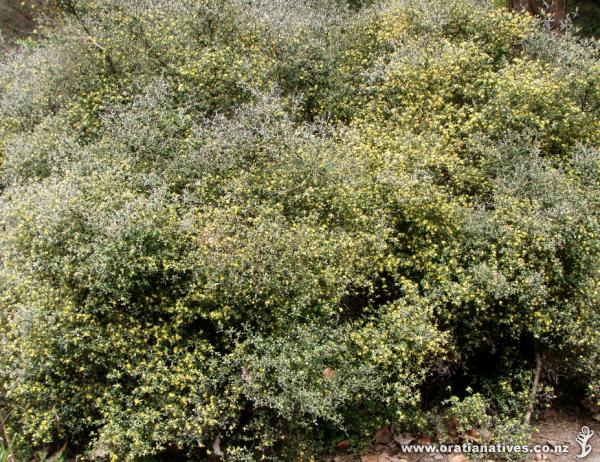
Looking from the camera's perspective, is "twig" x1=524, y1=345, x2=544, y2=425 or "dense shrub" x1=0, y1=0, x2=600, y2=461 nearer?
"dense shrub" x1=0, y1=0, x2=600, y2=461

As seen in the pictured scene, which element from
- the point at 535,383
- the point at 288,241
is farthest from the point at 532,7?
the point at 288,241

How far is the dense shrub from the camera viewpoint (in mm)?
7078

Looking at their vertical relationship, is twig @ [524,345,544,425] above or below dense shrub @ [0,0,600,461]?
below

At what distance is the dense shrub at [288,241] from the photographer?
7.08 m

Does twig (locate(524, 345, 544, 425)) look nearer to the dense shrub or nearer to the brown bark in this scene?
the dense shrub

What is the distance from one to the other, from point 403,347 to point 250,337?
2.13m

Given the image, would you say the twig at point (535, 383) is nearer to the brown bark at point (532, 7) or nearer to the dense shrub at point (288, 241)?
the dense shrub at point (288, 241)

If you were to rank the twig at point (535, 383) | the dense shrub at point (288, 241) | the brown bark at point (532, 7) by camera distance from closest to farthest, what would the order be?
the dense shrub at point (288, 241) → the twig at point (535, 383) → the brown bark at point (532, 7)

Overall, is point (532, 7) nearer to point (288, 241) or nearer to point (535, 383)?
point (535, 383)

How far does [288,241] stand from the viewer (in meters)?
7.53

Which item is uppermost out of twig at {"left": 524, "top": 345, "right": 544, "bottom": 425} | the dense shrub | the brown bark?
the brown bark

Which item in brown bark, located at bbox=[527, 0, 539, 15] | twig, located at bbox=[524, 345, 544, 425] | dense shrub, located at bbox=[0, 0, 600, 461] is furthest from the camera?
brown bark, located at bbox=[527, 0, 539, 15]

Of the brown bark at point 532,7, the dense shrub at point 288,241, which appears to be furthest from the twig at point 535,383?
the brown bark at point 532,7

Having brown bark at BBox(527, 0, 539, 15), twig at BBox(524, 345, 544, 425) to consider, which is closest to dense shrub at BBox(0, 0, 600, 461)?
twig at BBox(524, 345, 544, 425)
